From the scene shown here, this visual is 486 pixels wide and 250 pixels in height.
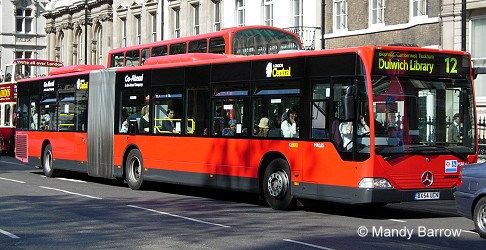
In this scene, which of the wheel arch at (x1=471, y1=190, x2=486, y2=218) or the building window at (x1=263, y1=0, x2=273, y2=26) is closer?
the wheel arch at (x1=471, y1=190, x2=486, y2=218)

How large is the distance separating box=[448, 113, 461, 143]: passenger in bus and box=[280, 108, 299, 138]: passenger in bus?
2.84m

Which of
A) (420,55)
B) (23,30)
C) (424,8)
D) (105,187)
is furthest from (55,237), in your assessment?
(23,30)

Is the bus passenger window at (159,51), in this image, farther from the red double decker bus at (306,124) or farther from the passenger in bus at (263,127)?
the passenger in bus at (263,127)

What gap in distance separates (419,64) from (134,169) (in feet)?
31.2

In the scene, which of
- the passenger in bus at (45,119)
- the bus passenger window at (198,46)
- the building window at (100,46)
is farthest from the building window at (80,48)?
the bus passenger window at (198,46)

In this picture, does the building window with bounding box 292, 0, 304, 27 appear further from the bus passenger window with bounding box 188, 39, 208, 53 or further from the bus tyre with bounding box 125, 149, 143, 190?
the bus tyre with bounding box 125, 149, 143, 190

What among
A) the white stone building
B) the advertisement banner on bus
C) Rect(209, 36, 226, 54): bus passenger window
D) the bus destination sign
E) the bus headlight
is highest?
the white stone building

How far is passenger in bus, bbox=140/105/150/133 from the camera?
879 inches

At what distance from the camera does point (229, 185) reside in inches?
750

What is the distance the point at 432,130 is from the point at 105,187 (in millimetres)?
10636

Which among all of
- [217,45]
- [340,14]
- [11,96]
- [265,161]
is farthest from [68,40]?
[265,161]

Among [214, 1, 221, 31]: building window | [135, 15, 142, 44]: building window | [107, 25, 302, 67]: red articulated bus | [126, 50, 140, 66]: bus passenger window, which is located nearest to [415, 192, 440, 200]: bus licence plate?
[107, 25, 302, 67]: red articulated bus

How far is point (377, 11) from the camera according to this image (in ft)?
109

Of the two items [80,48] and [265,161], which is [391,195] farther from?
[80,48]
